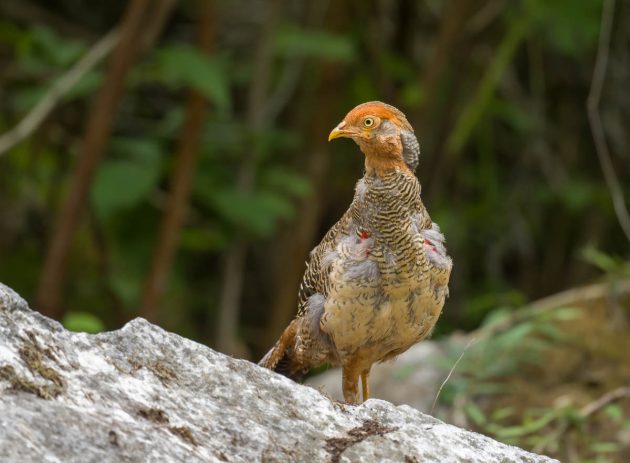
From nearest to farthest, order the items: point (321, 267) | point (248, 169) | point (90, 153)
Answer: point (321, 267) → point (90, 153) → point (248, 169)

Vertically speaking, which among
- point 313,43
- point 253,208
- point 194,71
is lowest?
point 253,208

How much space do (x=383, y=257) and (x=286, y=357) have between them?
747 millimetres

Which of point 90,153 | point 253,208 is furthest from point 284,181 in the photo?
point 90,153

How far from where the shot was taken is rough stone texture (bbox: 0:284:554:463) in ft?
8.20

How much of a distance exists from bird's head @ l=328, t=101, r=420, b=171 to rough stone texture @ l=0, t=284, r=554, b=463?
1207mm

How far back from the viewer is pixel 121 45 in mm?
6734

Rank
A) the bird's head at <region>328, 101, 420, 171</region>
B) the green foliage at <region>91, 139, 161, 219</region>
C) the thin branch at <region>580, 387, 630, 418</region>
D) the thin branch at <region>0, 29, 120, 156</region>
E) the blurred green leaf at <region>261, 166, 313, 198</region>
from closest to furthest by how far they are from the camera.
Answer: the bird's head at <region>328, 101, 420, 171</region>
the thin branch at <region>580, 387, 630, 418</region>
the thin branch at <region>0, 29, 120, 156</region>
the green foliage at <region>91, 139, 161, 219</region>
the blurred green leaf at <region>261, 166, 313, 198</region>

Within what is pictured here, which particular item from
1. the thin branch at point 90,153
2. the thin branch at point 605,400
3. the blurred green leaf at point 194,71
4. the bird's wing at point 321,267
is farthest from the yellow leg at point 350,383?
the thin branch at point 90,153

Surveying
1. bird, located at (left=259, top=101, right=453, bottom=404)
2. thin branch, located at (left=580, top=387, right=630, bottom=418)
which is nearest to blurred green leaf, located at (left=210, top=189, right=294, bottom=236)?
thin branch, located at (left=580, top=387, right=630, bottom=418)

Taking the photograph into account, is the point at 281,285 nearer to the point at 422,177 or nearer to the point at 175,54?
the point at 422,177

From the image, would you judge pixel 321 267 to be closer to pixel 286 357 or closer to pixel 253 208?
pixel 286 357

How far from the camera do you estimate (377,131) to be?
13.3 ft

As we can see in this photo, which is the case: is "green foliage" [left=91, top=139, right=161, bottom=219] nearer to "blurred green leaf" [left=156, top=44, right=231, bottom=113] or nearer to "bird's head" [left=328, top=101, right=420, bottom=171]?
"blurred green leaf" [left=156, top=44, right=231, bottom=113]

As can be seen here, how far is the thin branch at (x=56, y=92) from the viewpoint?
21.8 feet
